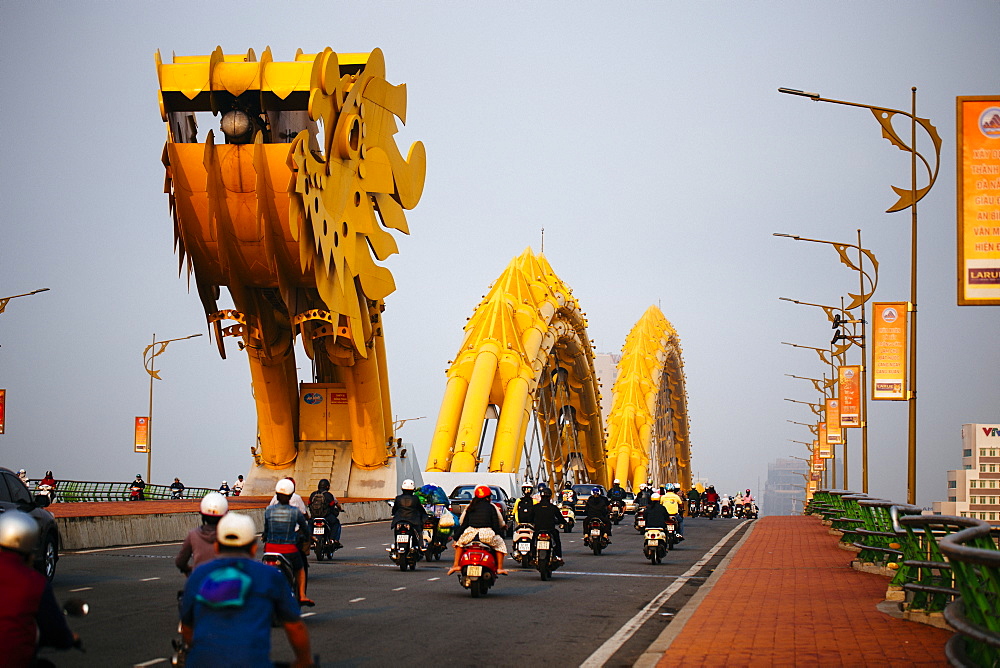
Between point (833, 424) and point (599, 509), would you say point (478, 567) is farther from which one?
point (833, 424)

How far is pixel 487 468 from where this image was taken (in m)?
67.4

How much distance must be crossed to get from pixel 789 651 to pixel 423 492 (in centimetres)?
1627

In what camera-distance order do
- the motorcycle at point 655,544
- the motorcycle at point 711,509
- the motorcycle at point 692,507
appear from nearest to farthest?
the motorcycle at point 655,544 < the motorcycle at point 692,507 < the motorcycle at point 711,509

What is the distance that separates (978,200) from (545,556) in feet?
32.0

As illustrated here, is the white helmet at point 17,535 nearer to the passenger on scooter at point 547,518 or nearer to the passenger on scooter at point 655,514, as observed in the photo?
the passenger on scooter at point 547,518

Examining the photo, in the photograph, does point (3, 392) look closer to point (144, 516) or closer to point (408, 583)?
point (144, 516)

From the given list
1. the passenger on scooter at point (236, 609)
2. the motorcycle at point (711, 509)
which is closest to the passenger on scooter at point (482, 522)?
the passenger on scooter at point (236, 609)

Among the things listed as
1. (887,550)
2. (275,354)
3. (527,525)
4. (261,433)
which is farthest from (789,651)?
(261,433)

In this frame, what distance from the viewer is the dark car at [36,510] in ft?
53.0

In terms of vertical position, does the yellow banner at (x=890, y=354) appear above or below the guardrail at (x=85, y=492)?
above

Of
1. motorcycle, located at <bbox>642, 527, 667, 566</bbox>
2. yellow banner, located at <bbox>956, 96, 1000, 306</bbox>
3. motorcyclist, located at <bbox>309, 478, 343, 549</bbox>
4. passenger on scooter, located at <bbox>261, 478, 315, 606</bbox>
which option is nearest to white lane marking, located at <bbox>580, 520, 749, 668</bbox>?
motorcycle, located at <bbox>642, 527, 667, 566</bbox>

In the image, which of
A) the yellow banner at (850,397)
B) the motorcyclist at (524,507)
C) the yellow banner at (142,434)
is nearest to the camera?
the motorcyclist at (524,507)

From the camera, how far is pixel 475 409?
213ft

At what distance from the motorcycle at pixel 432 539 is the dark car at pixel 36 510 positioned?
868cm
